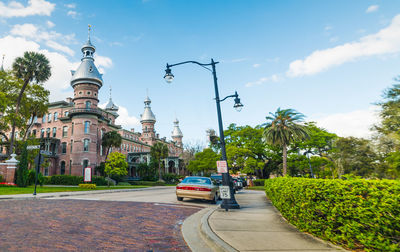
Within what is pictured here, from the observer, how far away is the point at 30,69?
105 feet

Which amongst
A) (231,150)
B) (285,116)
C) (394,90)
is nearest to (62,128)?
(231,150)

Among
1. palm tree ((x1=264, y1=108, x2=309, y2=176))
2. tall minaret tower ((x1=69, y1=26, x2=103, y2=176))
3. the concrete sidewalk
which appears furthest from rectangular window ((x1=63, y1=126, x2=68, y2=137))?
the concrete sidewalk

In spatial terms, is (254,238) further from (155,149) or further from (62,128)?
(62,128)

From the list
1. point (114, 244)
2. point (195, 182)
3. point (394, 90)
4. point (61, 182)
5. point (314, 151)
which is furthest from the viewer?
point (314, 151)

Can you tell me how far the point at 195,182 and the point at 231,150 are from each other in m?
25.3

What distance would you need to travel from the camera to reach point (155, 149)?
1868 inches

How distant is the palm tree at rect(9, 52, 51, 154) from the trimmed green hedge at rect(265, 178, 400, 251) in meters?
38.1

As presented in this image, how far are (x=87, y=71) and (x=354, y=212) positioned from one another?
46360mm

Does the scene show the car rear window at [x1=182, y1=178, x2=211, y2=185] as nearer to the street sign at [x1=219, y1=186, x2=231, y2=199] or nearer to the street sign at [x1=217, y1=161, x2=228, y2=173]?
the street sign at [x1=217, y1=161, x2=228, y2=173]

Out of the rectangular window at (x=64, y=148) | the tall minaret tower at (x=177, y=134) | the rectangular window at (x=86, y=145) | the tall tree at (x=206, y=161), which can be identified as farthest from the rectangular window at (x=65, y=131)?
the tall minaret tower at (x=177, y=134)

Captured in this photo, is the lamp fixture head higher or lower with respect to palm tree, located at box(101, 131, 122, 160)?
lower

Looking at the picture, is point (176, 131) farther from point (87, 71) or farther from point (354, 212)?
point (354, 212)

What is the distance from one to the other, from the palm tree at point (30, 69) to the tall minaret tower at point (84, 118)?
8666mm

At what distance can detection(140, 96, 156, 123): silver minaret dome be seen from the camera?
72.5 metres
